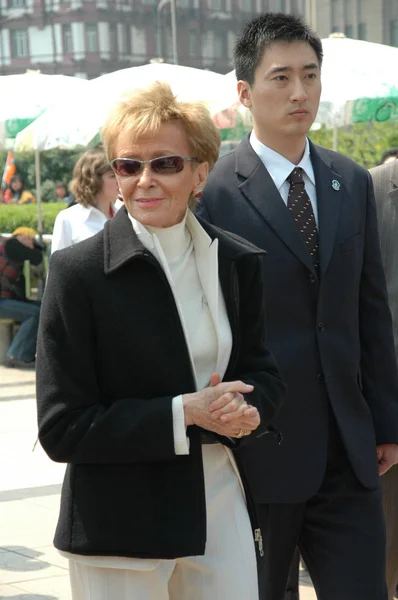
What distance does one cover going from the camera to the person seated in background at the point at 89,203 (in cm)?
840

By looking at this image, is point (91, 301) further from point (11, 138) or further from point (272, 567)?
point (11, 138)

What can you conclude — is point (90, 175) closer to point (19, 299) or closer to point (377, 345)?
point (377, 345)

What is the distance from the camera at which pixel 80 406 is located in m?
2.79

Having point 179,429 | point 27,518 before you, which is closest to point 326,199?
point 179,429

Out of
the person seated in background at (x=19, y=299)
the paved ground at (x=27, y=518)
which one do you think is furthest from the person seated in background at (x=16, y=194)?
the paved ground at (x=27, y=518)

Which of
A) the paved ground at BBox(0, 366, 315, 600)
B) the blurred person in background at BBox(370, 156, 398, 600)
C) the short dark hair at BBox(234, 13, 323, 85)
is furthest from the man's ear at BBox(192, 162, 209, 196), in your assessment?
the paved ground at BBox(0, 366, 315, 600)

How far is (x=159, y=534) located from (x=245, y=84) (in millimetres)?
1702

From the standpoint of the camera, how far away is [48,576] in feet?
18.9

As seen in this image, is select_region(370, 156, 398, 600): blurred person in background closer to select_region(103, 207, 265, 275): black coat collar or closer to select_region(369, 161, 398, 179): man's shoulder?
select_region(369, 161, 398, 179): man's shoulder

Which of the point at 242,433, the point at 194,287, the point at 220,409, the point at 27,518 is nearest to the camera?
the point at 220,409

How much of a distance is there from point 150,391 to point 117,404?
3.6 inches

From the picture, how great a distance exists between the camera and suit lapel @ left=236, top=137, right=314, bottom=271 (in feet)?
12.2

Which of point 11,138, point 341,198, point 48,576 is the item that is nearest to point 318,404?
point 341,198

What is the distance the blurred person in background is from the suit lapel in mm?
795
